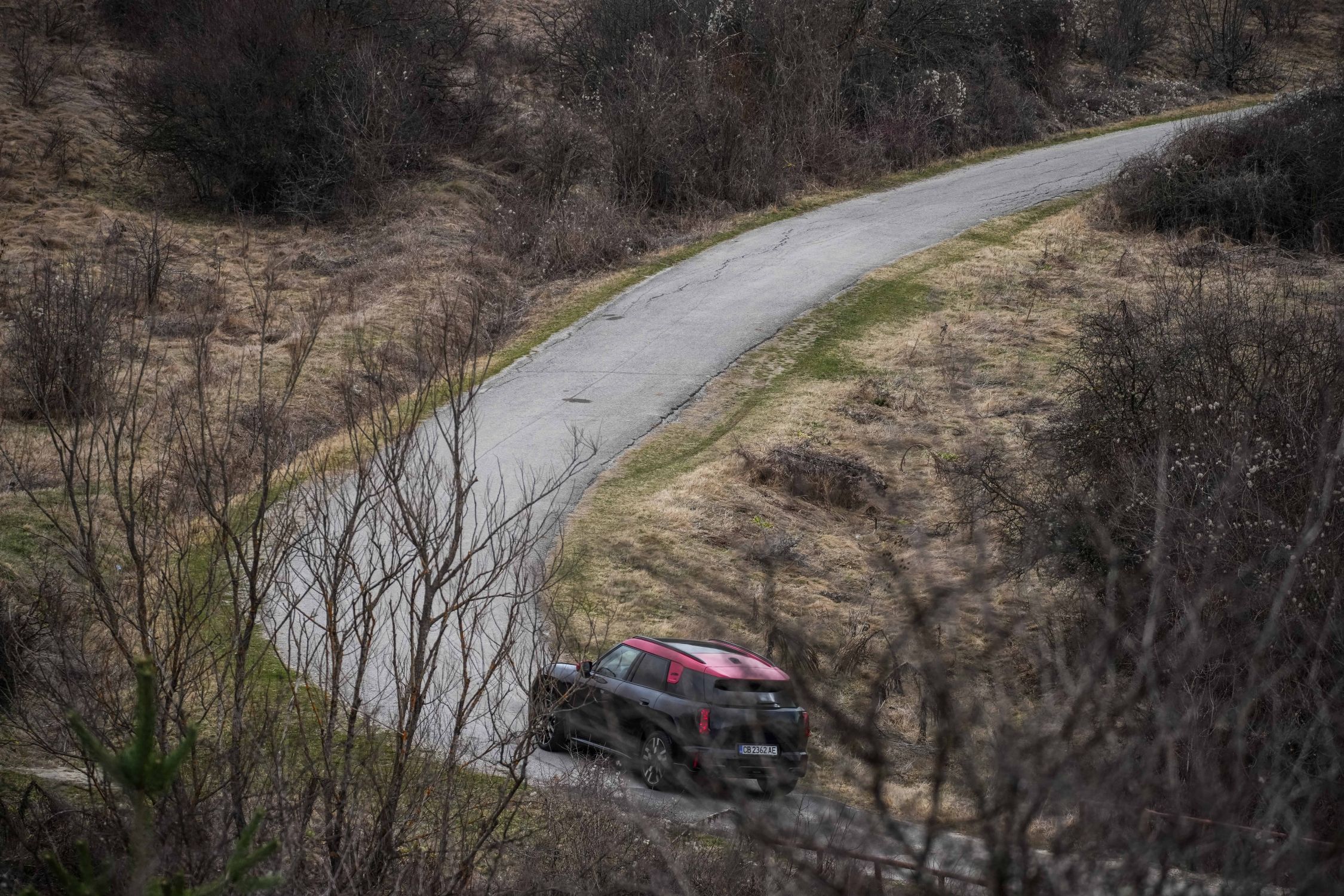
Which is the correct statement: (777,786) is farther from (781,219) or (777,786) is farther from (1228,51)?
(1228,51)

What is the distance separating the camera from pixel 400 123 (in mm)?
26562

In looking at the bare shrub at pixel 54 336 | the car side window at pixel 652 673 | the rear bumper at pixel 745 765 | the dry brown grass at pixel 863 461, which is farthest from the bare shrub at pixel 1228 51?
the rear bumper at pixel 745 765

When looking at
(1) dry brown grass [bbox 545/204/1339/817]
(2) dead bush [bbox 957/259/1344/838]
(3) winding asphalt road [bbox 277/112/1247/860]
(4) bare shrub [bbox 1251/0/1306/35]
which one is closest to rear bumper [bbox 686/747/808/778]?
(1) dry brown grass [bbox 545/204/1339/817]

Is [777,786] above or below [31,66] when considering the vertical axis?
below

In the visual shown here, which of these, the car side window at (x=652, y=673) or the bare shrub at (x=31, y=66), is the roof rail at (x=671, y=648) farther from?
the bare shrub at (x=31, y=66)

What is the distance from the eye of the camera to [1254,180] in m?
22.5

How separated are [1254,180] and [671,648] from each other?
17689mm

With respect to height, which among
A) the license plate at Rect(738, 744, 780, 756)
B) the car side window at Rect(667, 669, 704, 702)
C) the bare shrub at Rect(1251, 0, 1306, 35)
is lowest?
the license plate at Rect(738, 744, 780, 756)

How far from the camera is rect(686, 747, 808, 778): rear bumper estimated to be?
13.5ft

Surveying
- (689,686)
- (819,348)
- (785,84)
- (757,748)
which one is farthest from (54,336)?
(785,84)

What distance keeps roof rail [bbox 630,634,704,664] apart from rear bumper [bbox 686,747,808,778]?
178 cm

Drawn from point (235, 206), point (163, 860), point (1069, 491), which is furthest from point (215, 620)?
point (235, 206)

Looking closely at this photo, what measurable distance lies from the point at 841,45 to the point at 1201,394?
20.9 metres

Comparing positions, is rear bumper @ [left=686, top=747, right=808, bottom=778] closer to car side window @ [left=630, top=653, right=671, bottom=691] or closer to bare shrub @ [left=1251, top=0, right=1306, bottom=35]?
car side window @ [left=630, top=653, right=671, bottom=691]
